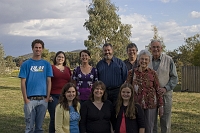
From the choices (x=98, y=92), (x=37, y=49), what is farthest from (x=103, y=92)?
(x=37, y=49)

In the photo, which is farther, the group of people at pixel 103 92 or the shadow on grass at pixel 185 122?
the shadow on grass at pixel 185 122

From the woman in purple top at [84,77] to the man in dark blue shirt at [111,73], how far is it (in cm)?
17

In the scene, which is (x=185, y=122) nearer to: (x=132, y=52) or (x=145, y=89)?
(x=132, y=52)

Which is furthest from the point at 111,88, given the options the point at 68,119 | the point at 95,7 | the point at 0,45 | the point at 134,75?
the point at 0,45

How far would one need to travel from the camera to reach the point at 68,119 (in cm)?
439

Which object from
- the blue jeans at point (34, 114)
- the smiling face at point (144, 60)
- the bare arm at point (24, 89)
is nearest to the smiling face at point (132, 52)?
the smiling face at point (144, 60)

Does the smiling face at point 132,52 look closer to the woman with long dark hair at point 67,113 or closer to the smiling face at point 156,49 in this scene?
the smiling face at point 156,49

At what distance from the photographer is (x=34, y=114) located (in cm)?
493

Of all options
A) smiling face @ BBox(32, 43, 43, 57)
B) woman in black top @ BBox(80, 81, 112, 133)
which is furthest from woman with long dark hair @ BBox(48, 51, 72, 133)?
woman in black top @ BBox(80, 81, 112, 133)

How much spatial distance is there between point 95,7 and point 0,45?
566 inches

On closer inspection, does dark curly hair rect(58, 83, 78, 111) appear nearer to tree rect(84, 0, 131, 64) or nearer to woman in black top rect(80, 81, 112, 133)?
woman in black top rect(80, 81, 112, 133)

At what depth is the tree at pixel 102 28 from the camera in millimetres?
25359

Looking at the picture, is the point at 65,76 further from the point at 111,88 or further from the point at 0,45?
the point at 0,45

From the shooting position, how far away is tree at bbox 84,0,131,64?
2536cm
